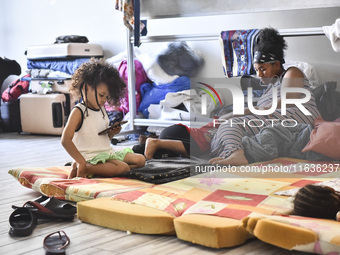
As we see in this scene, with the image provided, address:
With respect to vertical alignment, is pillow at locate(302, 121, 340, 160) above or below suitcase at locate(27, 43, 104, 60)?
below

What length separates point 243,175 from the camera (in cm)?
220

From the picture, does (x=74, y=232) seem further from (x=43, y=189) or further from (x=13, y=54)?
(x=13, y=54)

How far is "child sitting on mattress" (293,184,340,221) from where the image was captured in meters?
1.54

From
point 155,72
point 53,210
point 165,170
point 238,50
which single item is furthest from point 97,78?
point 155,72

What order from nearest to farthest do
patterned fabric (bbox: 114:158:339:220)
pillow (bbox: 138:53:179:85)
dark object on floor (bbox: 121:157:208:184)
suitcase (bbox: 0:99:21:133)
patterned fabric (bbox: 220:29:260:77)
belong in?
patterned fabric (bbox: 114:158:339:220) < dark object on floor (bbox: 121:157:208:184) < patterned fabric (bbox: 220:29:260:77) < pillow (bbox: 138:53:179:85) < suitcase (bbox: 0:99:21:133)

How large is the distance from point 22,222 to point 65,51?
9.30 feet

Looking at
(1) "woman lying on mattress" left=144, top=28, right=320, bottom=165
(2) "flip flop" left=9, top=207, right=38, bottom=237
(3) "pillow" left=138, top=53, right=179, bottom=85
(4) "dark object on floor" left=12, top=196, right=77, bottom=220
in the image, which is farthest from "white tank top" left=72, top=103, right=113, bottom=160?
(3) "pillow" left=138, top=53, right=179, bottom=85

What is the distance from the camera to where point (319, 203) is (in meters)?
1.55

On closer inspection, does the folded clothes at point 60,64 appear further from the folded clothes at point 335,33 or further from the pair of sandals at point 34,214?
the pair of sandals at point 34,214

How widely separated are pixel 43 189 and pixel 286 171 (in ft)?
3.25

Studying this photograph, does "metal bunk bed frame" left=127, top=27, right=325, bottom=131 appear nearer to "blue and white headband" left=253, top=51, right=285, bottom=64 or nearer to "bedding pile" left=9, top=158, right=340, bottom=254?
"blue and white headband" left=253, top=51, right=285, bottom=64

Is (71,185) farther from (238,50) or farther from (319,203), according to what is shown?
(238,50)

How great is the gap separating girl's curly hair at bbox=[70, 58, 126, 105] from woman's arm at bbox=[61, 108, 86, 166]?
144 mm

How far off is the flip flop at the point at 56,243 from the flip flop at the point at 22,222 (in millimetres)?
85
